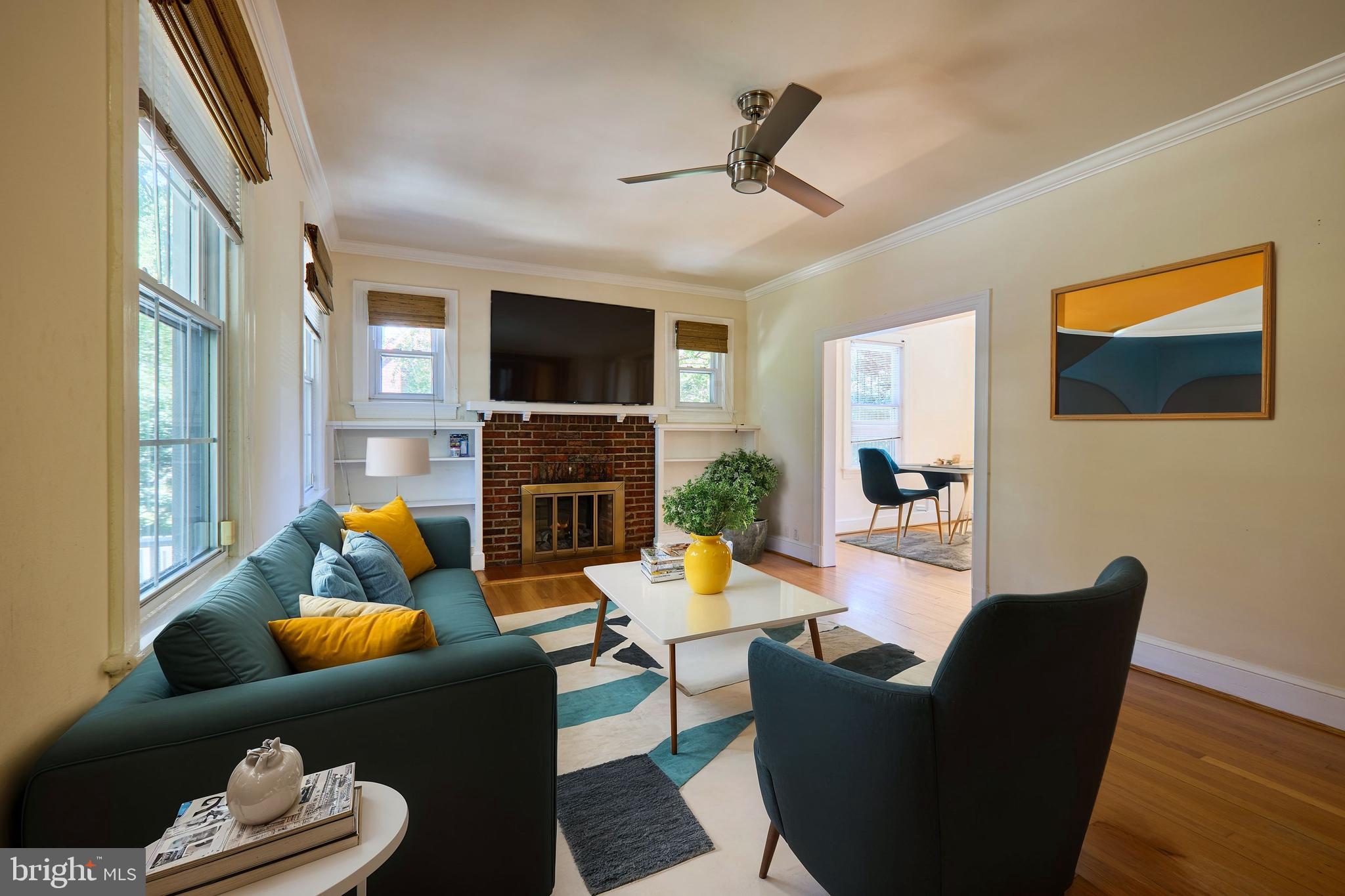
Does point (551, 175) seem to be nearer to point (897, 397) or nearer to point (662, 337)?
point (662, 337)

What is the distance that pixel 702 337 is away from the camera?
18.5 ft

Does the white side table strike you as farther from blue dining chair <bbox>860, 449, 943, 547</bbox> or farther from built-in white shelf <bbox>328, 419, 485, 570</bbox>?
blue dining chair <bbox>860, 449, 943, 547</bbox>

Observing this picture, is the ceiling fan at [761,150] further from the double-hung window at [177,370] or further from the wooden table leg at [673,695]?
the wooden table leg at [673,695]

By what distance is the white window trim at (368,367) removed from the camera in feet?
14.4

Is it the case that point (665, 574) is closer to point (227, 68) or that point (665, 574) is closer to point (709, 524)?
point (709, 524)

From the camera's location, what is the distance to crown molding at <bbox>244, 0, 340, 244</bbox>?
1905 millimetres

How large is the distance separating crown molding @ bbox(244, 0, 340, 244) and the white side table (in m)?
2.33

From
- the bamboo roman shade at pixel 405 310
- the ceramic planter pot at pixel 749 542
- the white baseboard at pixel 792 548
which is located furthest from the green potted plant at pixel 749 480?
the bamboo roman shade at pixel 405 310

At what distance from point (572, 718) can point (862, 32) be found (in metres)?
2.79

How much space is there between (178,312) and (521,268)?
3493mm

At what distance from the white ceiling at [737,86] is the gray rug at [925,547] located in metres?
2.97

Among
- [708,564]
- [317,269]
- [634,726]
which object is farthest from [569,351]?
[634,726]

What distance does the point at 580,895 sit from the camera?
4.66 feet

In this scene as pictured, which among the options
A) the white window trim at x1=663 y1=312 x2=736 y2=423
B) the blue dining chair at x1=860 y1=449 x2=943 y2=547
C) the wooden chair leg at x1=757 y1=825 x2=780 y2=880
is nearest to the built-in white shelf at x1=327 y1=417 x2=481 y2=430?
the white window trim at x1=663 y1=312 x2=736 y2=423
